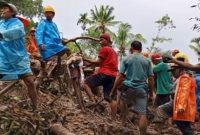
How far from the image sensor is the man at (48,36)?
8828 millimetres

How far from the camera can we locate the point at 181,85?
7.93 metres

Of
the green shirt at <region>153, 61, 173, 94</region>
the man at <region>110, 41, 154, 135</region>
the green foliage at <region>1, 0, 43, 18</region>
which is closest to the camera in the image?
the man at <region>110, 41, 154, 135</region>

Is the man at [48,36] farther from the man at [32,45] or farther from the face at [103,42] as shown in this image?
the man at [32,45]

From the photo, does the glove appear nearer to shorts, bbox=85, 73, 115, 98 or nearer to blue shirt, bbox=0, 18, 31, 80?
blue shirt, bbox=0, 18, 31, 80

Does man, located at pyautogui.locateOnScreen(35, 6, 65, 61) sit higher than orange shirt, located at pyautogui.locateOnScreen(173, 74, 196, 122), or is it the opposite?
man, located at pyautogui.locateOnScreen(35, 6, 65, 61)

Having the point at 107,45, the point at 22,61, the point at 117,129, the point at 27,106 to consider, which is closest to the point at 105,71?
the point at 107,45

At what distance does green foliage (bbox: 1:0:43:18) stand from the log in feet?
68.4

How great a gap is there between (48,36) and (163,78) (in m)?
2.62

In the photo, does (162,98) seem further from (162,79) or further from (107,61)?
(107,61)

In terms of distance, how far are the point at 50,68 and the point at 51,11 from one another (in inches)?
46.5

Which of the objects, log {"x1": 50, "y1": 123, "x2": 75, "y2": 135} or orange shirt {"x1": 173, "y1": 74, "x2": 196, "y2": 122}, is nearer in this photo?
log {"x1": 50, "y1": 123, "x2": 75, "y2": 135}

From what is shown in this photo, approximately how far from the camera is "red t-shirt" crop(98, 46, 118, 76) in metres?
8.88

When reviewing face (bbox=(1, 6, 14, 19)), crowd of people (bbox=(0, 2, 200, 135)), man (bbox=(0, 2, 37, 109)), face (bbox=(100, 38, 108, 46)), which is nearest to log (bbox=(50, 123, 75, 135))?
crowd of people (bbox=(0, 2, 200, 135))

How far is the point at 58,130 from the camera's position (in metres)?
6.86
